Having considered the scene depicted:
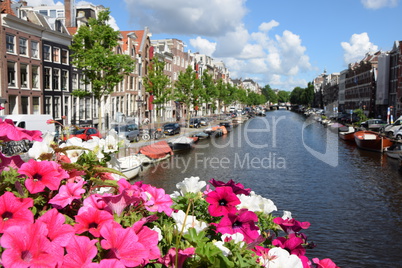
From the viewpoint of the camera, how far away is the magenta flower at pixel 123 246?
1.95 m

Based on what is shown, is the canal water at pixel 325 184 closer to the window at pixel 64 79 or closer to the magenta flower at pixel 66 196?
the magenta flower at pixel 66 196

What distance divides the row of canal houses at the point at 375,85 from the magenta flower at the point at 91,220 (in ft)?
228

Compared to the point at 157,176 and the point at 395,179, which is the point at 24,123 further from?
the point at 395,179

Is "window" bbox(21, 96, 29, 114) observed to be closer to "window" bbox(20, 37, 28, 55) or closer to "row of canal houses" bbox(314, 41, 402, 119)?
"window" bbox(20, 37, 28, 55)

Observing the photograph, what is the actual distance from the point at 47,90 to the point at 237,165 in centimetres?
2194

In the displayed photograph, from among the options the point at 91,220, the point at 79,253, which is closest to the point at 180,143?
the point at 91,220

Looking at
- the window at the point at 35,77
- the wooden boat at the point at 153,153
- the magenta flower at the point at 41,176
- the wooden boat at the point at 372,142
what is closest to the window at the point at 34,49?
the window at the point at 35,77

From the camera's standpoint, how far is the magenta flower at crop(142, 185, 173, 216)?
2759mm

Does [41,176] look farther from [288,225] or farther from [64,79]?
[64,79]

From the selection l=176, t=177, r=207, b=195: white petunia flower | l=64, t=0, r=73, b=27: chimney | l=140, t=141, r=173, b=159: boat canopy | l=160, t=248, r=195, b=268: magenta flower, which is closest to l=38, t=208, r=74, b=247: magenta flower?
l=160, t=248, r=195, b=268: magenta flower

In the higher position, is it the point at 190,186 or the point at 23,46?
the point at 23,46

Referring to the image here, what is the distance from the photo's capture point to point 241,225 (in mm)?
2814

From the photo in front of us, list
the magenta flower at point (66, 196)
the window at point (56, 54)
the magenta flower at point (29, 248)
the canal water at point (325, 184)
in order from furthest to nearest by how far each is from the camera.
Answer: the window at point (56, 54) < the canal water at point (325, 184) < the magenta flower at point (66, 196) < the magenta flower at point (29, 248)

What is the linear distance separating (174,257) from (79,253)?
56 centimetres
